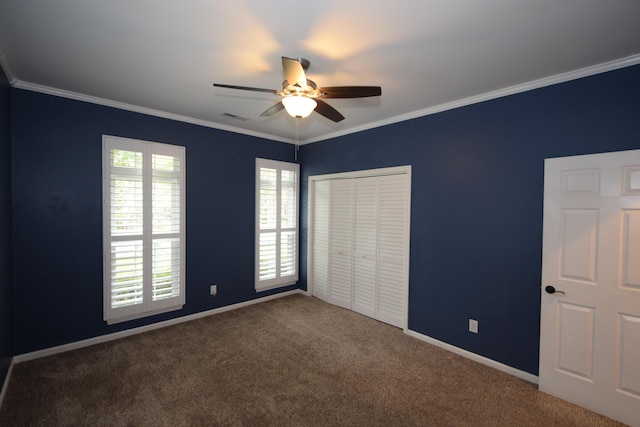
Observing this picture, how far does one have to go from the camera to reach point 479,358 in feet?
9.78

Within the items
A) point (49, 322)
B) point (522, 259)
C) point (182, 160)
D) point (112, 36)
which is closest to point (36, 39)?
point (112, 36)

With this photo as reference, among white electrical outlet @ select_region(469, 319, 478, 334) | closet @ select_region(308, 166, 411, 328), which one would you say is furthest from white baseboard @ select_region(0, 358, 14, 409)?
white electrical outlet @ select_region(469, 319, 478, 334)

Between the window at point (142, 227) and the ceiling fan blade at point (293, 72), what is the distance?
2.43 meters

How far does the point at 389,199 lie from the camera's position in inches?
152

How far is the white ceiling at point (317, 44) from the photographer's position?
1.72m

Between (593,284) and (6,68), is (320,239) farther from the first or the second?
(6,68)

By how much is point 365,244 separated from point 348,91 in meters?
2.53

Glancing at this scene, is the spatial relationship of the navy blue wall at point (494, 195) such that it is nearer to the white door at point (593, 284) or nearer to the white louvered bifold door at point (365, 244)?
the white door at point (593, 284)

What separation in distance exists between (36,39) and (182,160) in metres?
1.82

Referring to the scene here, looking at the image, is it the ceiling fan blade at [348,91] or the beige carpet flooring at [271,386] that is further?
the beige carpet flooring at [271,386]

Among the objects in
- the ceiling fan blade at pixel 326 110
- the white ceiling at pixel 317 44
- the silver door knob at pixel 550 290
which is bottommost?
the silver door knob at pixel 550 290

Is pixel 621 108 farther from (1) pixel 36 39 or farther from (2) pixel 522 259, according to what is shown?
(1) pixel 36 39

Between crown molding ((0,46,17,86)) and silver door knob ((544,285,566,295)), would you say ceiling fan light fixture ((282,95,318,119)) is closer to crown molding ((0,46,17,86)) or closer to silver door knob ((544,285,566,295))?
crown molding ((0,46,17,86))

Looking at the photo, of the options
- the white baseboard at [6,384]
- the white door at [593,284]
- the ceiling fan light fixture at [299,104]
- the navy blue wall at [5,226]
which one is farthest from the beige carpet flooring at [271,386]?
the ceiling fan light fixture at [299,104]
